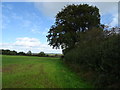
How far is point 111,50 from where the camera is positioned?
350cm

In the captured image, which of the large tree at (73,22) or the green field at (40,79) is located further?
the large tree at (73,22)

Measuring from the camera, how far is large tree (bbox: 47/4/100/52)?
19281mm

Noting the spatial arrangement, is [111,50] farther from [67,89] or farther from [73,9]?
[73,9]

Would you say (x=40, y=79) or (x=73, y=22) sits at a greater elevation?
(x=73, y=22)

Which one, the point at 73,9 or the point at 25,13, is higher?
the point at 73,9

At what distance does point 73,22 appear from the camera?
65.6 ft

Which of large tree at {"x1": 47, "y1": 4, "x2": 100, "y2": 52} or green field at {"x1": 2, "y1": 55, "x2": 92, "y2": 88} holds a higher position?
large tree at {"x1": 47, "y1": 4, "x2": 100, "y2": 52}

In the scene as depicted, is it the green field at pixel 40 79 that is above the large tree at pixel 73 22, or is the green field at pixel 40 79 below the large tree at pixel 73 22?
below

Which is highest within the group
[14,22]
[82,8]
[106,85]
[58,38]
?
[82,8]

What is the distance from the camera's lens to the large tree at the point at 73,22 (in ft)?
63.3

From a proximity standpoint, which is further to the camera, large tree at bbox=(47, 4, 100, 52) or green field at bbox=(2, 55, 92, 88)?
large tree at bbox=(47, 4, 100, 52)

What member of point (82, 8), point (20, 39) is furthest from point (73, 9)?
point (20, 39)

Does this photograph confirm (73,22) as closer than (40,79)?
No

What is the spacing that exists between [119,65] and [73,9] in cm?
1925
